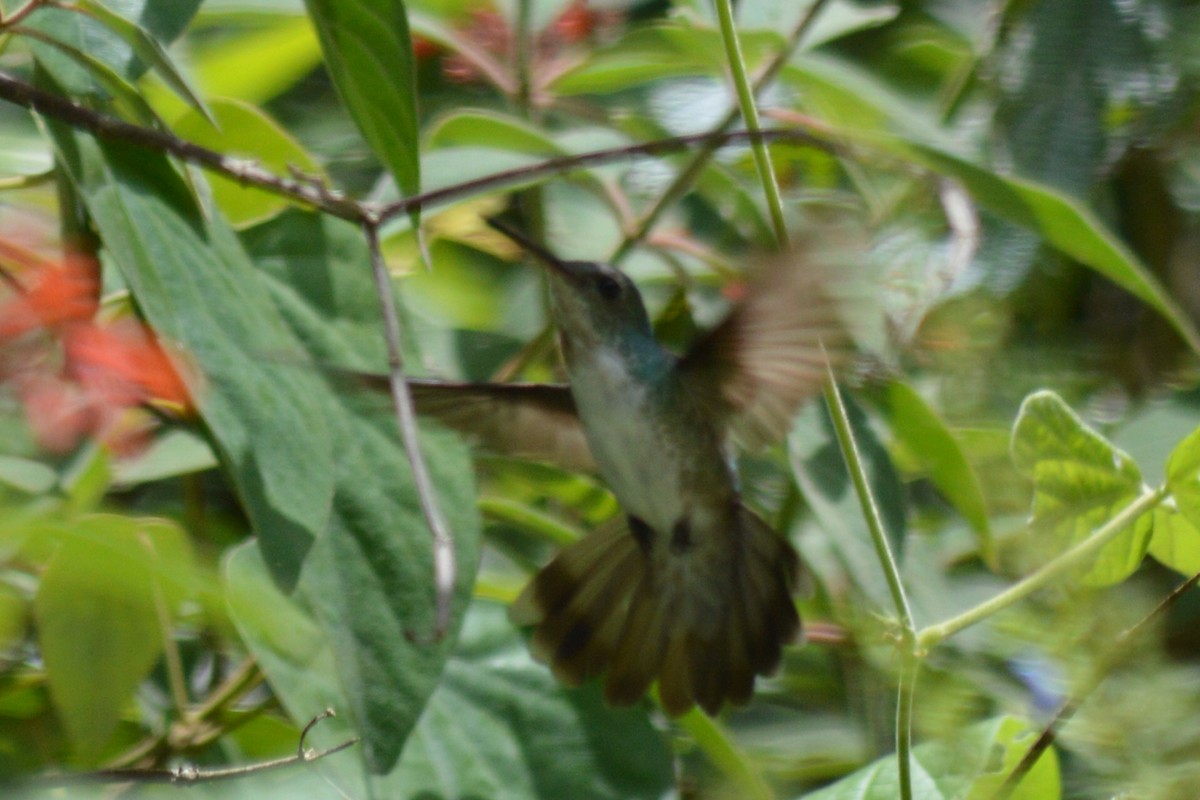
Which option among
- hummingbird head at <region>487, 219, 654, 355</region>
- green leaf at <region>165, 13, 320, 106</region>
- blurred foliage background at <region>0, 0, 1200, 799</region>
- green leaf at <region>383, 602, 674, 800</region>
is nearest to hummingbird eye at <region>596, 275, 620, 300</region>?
hummingbird head at <region>487, 219, 654, 355</region>

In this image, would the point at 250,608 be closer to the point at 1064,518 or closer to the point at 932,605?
the point at 1064,518

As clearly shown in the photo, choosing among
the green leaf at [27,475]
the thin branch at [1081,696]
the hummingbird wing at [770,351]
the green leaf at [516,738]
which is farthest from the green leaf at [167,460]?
the thin branch at [1081,696]

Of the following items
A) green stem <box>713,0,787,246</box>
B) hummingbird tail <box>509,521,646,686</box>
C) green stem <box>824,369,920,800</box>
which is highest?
green stem <box>713,0,787,246</box>

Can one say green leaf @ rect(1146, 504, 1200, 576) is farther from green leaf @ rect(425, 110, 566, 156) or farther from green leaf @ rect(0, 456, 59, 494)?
green leaf @ rect(0, 456, 59, 494)

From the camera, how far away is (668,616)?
1302 millimetres

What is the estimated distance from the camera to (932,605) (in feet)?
3.98

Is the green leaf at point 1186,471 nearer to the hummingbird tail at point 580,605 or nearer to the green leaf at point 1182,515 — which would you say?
the green leaf at point 1182,515

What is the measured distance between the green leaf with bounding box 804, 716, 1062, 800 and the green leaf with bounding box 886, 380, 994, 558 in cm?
23

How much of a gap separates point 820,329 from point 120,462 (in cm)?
56

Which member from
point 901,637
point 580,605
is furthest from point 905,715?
point 580,605

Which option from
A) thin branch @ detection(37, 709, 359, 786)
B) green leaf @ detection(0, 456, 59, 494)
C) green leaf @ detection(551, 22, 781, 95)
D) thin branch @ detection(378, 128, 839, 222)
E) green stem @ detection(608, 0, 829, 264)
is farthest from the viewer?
green leaf @ detection(551, 22, 781, 95)

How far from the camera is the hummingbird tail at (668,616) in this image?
1235 millimetres

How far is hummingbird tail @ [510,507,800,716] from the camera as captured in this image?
1.24m

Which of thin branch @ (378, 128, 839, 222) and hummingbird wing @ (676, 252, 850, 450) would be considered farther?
hummingbird wing @ (676, 252, 850, 450)
